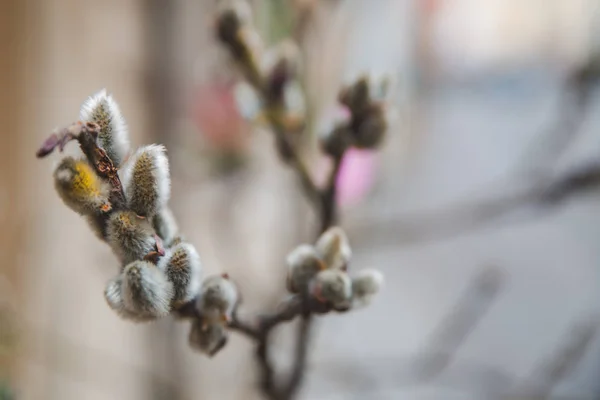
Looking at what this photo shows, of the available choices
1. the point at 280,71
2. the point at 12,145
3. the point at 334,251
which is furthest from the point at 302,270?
the point at 12,145

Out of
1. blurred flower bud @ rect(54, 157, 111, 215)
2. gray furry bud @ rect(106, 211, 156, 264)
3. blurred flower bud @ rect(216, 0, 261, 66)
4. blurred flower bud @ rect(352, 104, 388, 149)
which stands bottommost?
gray furry bud @ rect(106, 211, 156, 264)

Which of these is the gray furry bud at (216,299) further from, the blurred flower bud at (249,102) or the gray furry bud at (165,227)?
the blurred flower bud at (249,102)

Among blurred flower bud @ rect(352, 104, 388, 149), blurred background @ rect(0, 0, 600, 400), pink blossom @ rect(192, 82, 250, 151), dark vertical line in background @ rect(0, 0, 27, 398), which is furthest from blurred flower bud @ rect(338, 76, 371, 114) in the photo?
dark vertical line in background @ rect(0, 0, 27, 398)

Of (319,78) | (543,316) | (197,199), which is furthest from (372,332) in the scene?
(319,78)

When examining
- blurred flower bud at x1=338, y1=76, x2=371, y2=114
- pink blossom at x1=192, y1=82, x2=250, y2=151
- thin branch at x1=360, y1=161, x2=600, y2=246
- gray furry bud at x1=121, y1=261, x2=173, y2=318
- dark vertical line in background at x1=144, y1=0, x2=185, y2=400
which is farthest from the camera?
dark vertical line in background at x1=144, y1=0, x2=185, y2=400

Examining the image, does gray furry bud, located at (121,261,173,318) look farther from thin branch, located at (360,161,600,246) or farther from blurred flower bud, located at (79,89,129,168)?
thin branch, located at (360,161,600,246)

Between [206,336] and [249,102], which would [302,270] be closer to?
[206,336]

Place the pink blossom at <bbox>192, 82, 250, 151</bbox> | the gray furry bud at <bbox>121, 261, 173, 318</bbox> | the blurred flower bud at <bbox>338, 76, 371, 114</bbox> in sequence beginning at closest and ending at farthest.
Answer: the gray furry bud at <bbox>121, 261, 173, 318</bbox> → the blurred flower bud at <bbox>338, 76, 371, 114</bbox> → the pink blossom at <bbox>192, 82, 250, 151</bbox>
